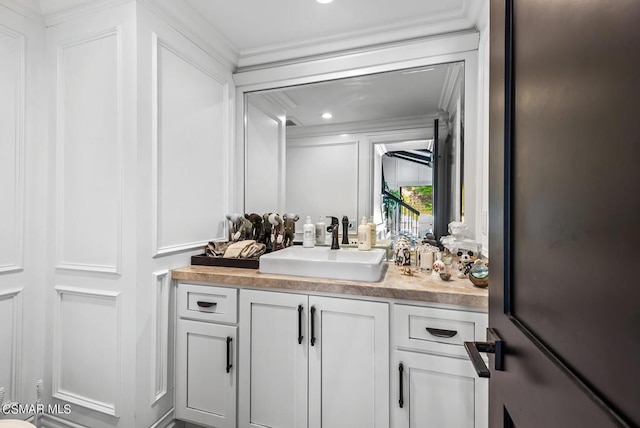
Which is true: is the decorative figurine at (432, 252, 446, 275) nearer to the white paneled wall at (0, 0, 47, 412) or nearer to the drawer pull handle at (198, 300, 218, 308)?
the drawer pull handle at (198, 300, 218, 308)

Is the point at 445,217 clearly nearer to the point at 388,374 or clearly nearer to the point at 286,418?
the point at 388,374

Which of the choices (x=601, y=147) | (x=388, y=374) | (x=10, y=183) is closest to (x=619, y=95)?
(x=601, y=147)

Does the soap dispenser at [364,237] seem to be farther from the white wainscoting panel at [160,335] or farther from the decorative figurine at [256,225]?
the white wainscoting panel at [160,335]

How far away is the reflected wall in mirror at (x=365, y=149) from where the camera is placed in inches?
74.0

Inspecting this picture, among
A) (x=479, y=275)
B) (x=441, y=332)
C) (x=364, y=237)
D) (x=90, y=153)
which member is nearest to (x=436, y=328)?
(x=441, y=332)

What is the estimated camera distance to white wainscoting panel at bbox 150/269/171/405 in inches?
61.7

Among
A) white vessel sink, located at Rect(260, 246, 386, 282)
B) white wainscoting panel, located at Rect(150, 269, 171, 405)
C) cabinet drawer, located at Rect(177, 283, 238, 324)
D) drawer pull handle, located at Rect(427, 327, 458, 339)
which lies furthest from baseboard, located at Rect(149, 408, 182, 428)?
drawer pull handle, located at Rect(427, 327, 458, 339)

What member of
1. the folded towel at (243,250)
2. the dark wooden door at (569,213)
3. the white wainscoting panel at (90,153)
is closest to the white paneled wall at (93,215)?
the white wainscoting panel at (90,153)

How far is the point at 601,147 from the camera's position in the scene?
356 mm

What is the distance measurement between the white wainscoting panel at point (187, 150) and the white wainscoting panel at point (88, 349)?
42 centimetres

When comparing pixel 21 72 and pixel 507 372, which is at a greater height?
pixel 21 72

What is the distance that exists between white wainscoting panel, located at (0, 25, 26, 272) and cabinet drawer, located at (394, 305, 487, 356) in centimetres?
194

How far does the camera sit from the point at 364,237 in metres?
1.89

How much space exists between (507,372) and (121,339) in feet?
5.47
